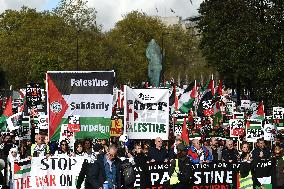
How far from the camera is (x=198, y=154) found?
16.0m

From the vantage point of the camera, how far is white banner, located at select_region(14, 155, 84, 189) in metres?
16.0

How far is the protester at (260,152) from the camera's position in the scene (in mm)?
16242

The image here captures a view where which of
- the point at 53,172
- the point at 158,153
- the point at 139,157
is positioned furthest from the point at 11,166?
the point at 158,153

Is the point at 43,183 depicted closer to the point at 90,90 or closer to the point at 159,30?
the point at 90,90

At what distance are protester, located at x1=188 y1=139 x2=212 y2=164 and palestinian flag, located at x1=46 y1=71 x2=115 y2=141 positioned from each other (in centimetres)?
194

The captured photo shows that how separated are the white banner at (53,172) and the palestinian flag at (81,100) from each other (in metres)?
0.91

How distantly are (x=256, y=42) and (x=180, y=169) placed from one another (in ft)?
99.1

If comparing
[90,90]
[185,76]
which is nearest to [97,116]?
[90,90]

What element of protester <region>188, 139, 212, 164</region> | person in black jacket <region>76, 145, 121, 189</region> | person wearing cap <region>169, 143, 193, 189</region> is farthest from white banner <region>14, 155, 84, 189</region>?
person in black jacket <region>76, 145, 121, 189</region>

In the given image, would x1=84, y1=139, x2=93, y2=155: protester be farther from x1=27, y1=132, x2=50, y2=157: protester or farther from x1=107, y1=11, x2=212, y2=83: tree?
x1=107, y1=11, x2=212, y2=83: tree

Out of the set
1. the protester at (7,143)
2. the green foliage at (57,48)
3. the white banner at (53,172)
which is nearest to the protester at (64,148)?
the white banner at (53,172)

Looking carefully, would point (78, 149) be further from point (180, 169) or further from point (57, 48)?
point (57, 48)

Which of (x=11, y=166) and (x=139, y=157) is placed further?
(x=11, y=166)

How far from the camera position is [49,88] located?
17266 mm
